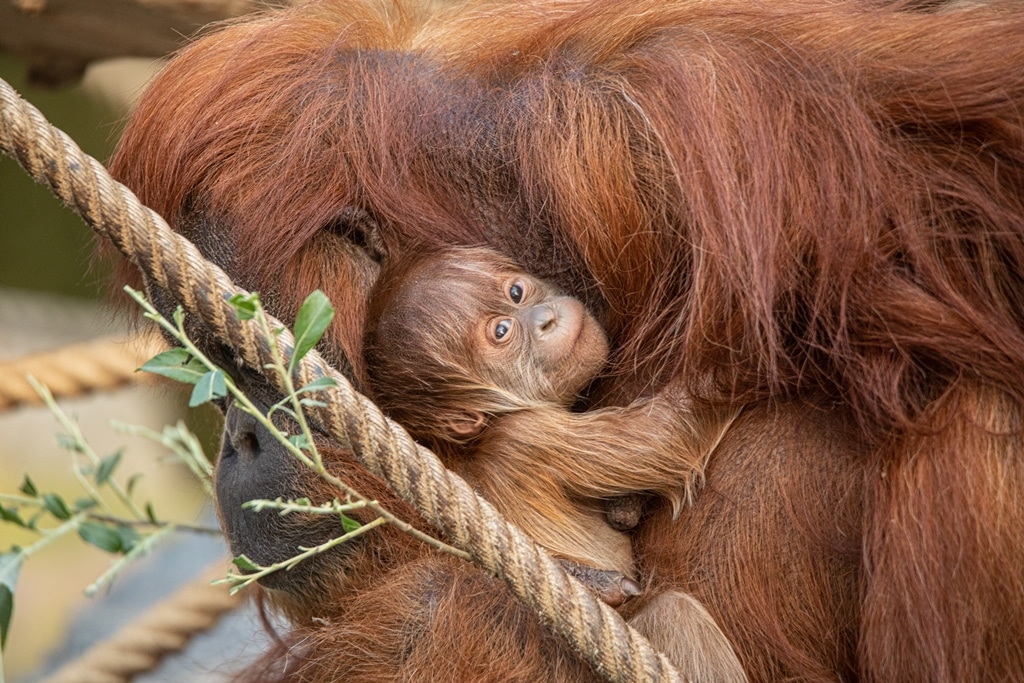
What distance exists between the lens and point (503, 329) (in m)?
2.08

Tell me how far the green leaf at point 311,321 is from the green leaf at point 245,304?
0.20 ft

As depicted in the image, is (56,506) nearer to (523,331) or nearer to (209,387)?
(209,387)

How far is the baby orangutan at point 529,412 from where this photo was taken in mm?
1867

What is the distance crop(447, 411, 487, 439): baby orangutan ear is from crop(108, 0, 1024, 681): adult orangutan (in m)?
0.20

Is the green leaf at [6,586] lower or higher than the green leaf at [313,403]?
lower

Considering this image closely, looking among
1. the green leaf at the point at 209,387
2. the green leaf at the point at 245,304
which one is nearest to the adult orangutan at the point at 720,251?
the green leaf at the point at 209,387

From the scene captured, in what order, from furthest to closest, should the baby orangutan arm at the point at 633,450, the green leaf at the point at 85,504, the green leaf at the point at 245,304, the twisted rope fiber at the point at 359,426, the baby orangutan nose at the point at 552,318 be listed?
1. the green leaf at the point at 85,504
2. the baby orangutan nose at the point at 552,318
3. the baby orangutan arm at the point at 633,450
4. the twisted rope fiber at the point at 359,426
5. the green leaf at the point at 245,304

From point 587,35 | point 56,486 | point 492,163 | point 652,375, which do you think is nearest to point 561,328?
point 652,375

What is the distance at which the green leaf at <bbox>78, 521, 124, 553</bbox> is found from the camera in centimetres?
221

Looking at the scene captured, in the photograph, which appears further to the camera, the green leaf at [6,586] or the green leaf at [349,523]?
the green leaf at [6,586]

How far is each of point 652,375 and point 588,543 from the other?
1.09 ft

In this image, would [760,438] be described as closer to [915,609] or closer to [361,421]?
[915,609]

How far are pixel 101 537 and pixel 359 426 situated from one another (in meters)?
1.03

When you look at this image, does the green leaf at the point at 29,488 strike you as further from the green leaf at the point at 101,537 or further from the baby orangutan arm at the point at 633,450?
the baby orangutan arm at the point at 633,450
